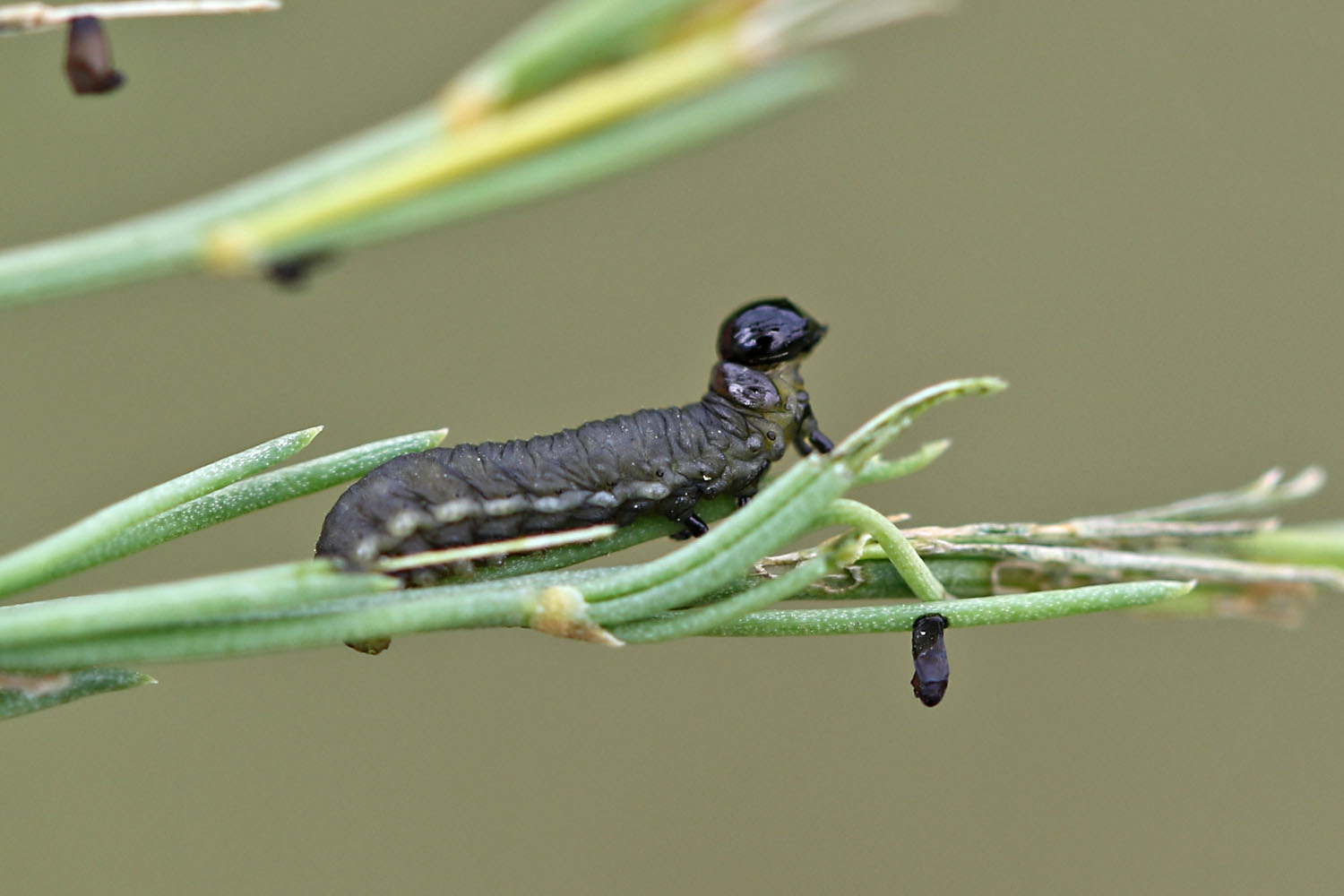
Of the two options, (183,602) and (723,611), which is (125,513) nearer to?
(183,602)

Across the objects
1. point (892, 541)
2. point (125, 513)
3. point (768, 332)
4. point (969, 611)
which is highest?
point (768, 332)

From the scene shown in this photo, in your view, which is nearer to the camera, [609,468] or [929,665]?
[929,665]

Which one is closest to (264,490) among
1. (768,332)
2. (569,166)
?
(569,166)

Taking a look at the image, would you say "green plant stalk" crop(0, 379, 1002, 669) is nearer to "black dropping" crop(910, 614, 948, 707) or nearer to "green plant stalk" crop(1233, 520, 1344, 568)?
"black dropping" crop(910, 614, 948, 707)

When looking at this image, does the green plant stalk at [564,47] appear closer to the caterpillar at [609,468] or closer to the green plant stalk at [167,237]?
the green plant stalk at [167,237]

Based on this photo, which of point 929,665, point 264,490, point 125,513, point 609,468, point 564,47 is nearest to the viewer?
point 564,47

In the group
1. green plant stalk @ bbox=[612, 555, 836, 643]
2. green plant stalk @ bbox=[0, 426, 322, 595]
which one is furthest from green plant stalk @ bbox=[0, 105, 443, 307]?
green plant stalk @ bbox=[612, 555, 836, 643]
